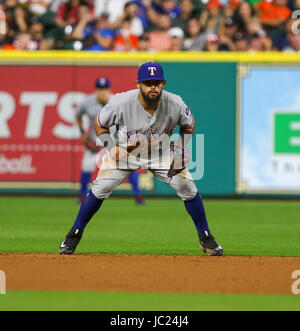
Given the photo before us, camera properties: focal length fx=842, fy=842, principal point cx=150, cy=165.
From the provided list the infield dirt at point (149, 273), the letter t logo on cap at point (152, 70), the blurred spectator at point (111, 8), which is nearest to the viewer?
the infield dirt at point (149, 273)

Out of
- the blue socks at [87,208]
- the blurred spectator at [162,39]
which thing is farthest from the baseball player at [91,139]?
the blue socks at [87,208]

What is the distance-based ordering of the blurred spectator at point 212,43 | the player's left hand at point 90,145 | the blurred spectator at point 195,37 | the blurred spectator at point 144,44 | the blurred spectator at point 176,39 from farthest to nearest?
the blurred spectator at point 144,44
the blurred spectator at point 195,37
the blurred spectator at point 176,39
the blurred spectator at point 212,43
the player's left hand at point 90,145

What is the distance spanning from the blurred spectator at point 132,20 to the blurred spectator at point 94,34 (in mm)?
236

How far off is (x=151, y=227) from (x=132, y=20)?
6797 millimetres

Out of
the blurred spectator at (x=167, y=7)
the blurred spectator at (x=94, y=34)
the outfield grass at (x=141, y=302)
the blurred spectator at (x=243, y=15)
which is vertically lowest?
the outfield grass at (x=141, y=302)

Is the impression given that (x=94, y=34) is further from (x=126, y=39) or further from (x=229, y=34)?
(x=229, y=34)

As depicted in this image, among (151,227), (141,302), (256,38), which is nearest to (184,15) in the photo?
(256,38)

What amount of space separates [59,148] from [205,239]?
8072 millimetres

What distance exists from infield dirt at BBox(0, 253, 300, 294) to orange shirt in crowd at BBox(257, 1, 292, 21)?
9.33 meters

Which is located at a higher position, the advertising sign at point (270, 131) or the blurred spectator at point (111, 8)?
the blurred spectator at point (111, 8)

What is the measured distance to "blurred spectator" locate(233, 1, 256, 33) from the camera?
53.9 feet

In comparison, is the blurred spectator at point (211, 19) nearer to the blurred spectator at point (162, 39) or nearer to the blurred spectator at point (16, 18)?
the blurred spectator at point (162, 39)

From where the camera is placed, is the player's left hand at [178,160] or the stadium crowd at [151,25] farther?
the stadium crowd at [151,25]

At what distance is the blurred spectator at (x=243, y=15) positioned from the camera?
53.9 feet
